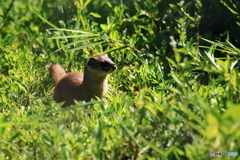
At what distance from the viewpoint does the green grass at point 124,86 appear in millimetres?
2938

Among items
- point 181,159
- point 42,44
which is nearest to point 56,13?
point 42,44

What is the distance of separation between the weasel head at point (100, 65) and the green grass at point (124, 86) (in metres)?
0.15

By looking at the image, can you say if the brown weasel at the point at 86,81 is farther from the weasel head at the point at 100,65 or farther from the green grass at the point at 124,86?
the green grass at the point at 124,86

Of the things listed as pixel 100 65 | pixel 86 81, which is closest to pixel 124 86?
pixel 100 65

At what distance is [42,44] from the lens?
20.0 ft

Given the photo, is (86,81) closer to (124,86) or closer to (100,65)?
(100,65)

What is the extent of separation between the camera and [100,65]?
5098 mm

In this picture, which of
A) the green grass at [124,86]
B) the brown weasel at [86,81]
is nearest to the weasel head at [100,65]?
the brown weasel at [86,81]

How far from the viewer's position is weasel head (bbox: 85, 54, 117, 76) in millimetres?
5066

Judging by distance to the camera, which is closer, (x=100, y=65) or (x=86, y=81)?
(x=100, y=65)

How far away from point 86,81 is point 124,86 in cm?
46

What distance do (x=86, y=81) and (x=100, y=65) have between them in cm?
29

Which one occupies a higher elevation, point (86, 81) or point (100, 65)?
point (100, 65)

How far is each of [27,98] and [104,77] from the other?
3.30 ft
